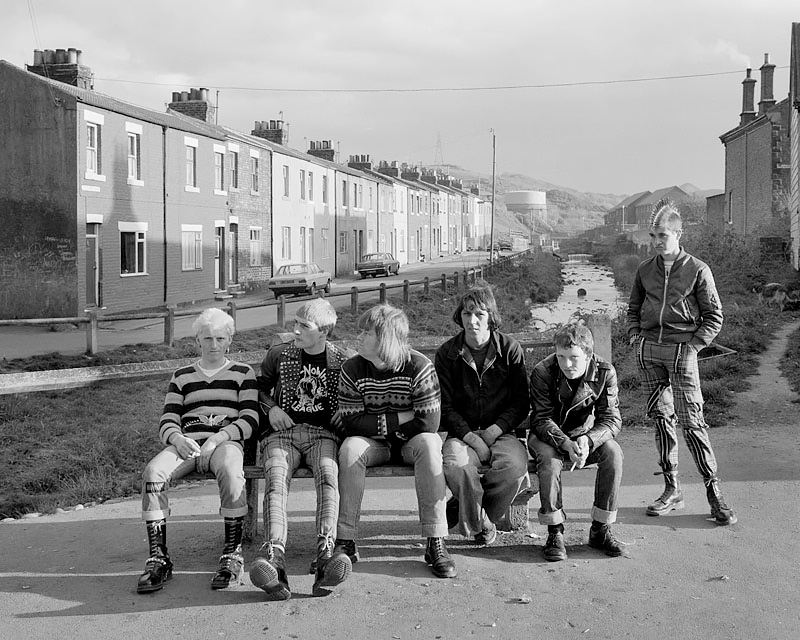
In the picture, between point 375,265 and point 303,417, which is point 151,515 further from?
point 375,265

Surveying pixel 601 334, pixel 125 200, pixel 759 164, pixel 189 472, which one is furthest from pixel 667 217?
pixel 759 164

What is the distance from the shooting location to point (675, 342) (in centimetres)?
588

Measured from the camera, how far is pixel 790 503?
231 inches

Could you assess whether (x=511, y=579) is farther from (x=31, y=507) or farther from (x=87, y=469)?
(x=87, y=469)

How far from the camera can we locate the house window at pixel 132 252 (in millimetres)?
26219

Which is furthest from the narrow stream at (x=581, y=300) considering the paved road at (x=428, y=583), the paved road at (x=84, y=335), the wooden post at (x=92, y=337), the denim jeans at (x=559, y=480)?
the denim jeans at (x=559, y=480)

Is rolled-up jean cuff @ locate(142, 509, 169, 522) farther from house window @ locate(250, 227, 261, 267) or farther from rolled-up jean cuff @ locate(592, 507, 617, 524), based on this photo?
house window @ locate(250, 227, 261, 267)

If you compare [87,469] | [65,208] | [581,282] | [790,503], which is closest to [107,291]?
[65,208]

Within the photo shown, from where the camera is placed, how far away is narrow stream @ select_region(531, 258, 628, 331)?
24188mm

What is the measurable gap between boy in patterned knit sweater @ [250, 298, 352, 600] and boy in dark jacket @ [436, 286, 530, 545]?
0.70 meters

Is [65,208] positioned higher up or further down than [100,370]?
higher up

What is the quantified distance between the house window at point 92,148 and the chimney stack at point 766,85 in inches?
1224

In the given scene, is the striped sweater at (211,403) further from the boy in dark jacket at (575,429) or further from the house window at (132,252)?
the house window at (132,252)

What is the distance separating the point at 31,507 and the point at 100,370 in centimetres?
113
